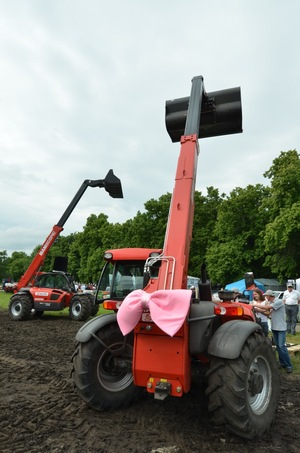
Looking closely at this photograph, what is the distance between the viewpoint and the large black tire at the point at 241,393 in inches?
141

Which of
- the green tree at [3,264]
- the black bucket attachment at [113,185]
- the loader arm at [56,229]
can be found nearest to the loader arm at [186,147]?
the black bucket attachment at [113,185]

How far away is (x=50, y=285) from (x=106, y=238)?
35.5m

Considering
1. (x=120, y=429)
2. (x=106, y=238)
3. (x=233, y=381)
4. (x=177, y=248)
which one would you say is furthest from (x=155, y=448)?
(x=106, y=238)

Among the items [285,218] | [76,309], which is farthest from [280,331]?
[285,218]

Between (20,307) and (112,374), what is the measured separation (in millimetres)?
11134

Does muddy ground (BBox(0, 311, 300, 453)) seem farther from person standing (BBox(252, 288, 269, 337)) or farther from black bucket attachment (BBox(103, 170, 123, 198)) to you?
black bucket attachment (BBox(103, 170, 123, 198))

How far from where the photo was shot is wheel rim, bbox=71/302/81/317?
14688mm

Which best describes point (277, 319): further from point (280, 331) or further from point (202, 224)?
point (202, 224)

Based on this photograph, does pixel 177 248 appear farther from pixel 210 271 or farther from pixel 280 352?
pixel 210 271

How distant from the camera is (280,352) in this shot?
7.27 m

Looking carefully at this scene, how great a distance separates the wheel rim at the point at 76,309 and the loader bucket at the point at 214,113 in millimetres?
10395

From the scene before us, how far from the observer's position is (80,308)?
48.0ft

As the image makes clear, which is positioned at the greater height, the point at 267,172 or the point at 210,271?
the point at 267,172

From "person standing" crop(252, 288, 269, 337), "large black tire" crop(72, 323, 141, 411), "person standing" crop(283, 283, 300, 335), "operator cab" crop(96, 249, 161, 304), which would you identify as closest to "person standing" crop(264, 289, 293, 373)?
"person standing" crop(252, 288, 269, 337)
